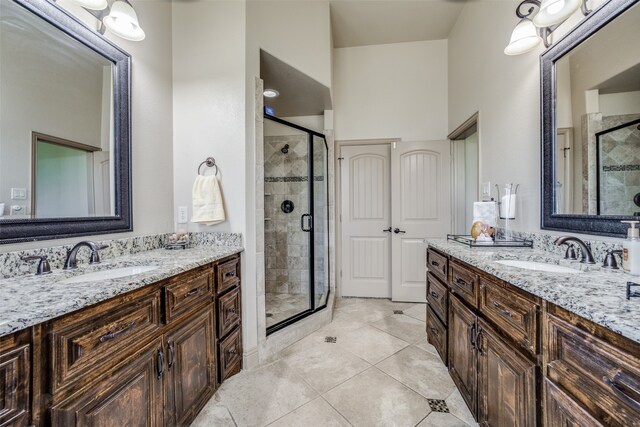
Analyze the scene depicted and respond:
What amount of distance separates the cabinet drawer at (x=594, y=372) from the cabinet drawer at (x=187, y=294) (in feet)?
4.95

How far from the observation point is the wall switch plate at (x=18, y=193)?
1.12m

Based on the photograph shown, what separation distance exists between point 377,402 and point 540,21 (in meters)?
2.38

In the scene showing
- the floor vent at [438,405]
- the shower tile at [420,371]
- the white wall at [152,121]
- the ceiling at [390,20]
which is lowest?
the floor vent at [438,405]

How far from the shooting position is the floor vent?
5.04 feet

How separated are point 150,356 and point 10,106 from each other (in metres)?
1.24

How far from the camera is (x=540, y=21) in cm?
143

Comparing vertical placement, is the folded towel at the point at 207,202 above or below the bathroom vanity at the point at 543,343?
above

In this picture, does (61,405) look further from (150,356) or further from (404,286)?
(404,286)

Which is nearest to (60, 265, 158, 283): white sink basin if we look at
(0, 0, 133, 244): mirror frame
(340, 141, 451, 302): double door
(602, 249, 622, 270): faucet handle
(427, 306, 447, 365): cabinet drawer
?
(0, 0, 133, 244): mirror frame

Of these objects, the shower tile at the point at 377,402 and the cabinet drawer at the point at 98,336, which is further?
the shower tile at the point at 377,402

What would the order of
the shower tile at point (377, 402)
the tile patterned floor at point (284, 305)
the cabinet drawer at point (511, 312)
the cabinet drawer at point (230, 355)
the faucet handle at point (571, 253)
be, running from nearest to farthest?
the cabinet drawer at point (511, 312), the faucet handle at point (571, 253), the shower tile at point (377, 402), the cabinet drawer at point (230, 355), the tile patterned floor at point (284, 305)

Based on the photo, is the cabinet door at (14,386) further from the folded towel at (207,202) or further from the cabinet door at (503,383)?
the cabinet door at (503,383)

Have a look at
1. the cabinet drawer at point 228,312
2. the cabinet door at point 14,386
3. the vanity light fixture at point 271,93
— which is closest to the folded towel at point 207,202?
the cabinet drawer at point 228,312

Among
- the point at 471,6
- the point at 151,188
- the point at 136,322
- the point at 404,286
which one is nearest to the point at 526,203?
the point at 404,286
